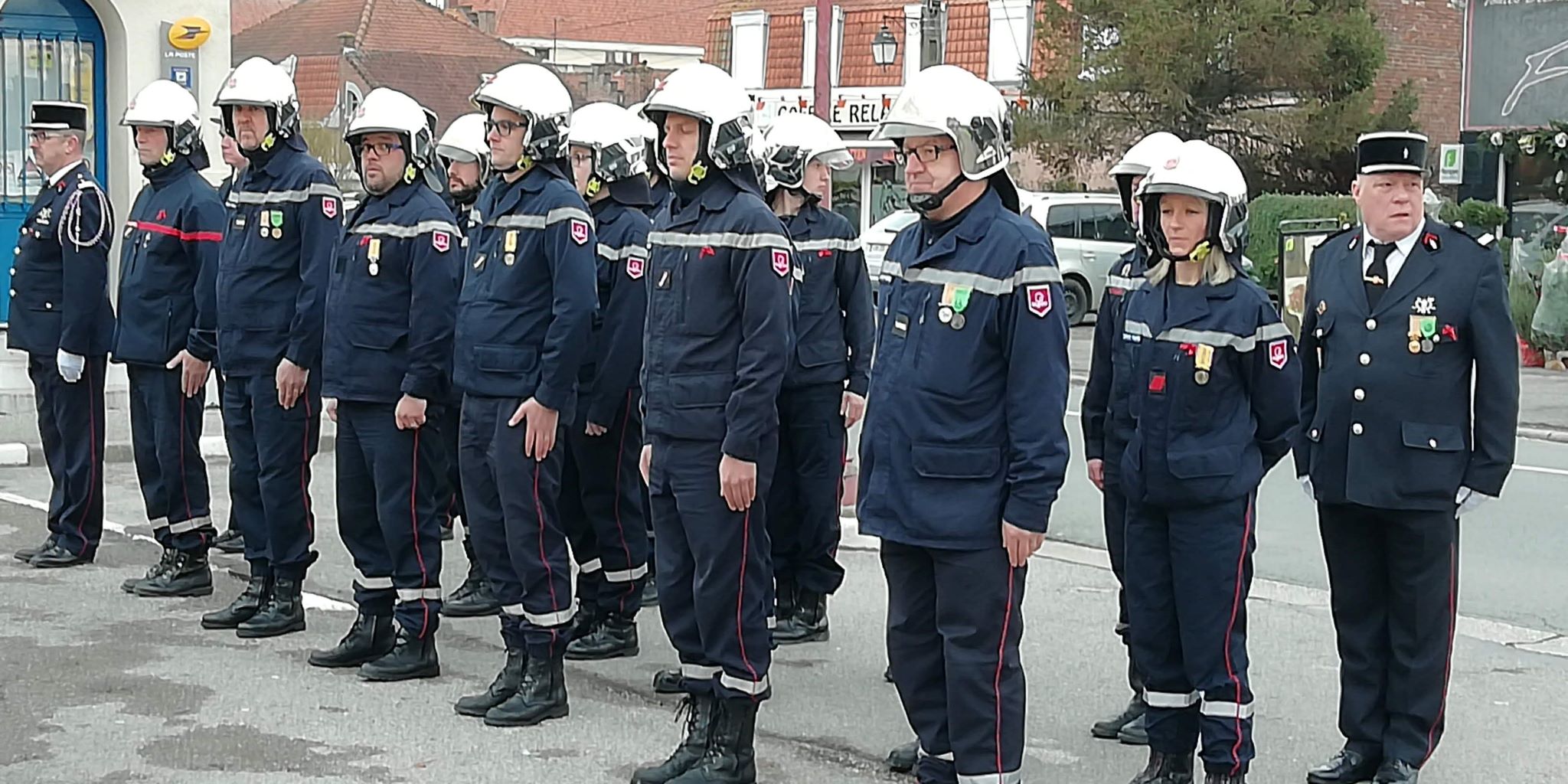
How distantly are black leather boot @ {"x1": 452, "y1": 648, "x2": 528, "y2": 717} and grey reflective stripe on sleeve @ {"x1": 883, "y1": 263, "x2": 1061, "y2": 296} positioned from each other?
8.00 ft

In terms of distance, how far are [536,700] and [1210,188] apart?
2984 mm

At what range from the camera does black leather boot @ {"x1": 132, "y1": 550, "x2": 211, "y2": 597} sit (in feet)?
29.0

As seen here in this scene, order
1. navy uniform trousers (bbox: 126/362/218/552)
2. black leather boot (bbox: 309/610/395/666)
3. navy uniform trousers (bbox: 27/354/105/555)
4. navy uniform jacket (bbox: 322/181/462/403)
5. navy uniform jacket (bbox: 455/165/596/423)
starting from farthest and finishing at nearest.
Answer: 1. navy uniform trousers (bbox: 27/354/105/555)
2. navy uniform trousers (bbox: 126/362/218/552)
3. black leather boot (bbox: 309/610/395/666)
4. navy uniform jacket (bbox: 322/181/462/403)
5. navy uniform jacket (bbox: 455/165/596/423)

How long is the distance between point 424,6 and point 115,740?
5768cm

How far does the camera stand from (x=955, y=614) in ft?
17.4

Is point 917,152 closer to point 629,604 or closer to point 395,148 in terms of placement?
point 395,148

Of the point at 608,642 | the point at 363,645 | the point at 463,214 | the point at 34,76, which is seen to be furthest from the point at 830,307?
the point at 34,76

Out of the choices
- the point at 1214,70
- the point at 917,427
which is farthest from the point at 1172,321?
the point at 1214,70

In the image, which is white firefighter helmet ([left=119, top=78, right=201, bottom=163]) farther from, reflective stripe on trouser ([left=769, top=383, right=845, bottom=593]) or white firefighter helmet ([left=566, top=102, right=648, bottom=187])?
reflective stripe on trouser ([left=769, top=383, right=845, bottom=593])

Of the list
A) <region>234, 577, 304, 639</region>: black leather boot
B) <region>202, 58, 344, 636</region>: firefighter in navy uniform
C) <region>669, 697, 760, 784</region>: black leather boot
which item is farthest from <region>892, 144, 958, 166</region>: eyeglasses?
<region>234, 577, 304, 639</region>: black leather boot

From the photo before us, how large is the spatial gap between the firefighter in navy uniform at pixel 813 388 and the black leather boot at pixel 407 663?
150cm

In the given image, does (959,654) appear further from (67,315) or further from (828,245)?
(67,315)

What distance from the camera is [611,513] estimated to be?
26.6ft

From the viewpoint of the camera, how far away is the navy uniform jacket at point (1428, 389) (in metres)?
5.85
